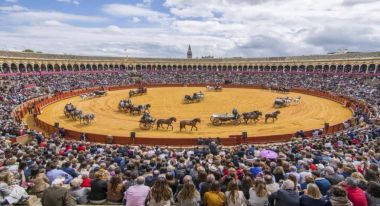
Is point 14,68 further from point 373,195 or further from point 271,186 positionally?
point 373,195

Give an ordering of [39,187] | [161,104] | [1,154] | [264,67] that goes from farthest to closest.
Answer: [264,67] < [161,104] < [1,154] < [39,187]

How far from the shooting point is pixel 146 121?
27000 millimetres

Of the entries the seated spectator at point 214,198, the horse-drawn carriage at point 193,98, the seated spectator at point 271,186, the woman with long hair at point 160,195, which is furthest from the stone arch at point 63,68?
the seated spectator at point 214,198

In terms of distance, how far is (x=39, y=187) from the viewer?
7.41 meters

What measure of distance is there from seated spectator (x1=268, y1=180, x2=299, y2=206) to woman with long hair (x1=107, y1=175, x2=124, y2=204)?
3749 mm

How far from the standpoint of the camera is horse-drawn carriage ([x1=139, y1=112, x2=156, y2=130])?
27.0 meters

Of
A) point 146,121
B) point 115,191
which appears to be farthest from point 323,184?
point 146,121

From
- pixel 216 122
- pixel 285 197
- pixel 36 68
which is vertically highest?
pixel 36 68

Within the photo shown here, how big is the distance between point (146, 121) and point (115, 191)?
19653mm

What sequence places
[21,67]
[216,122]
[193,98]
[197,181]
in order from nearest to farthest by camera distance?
[197,181] < [216,122] < [193,98] < [21,67]

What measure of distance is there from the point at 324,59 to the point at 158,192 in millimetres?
88114

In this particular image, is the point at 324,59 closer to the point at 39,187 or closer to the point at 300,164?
the point at 300,164

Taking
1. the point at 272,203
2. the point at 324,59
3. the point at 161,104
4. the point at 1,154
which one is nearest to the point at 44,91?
the point at 161,104

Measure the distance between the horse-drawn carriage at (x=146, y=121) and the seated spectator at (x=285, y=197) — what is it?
2112 cm
